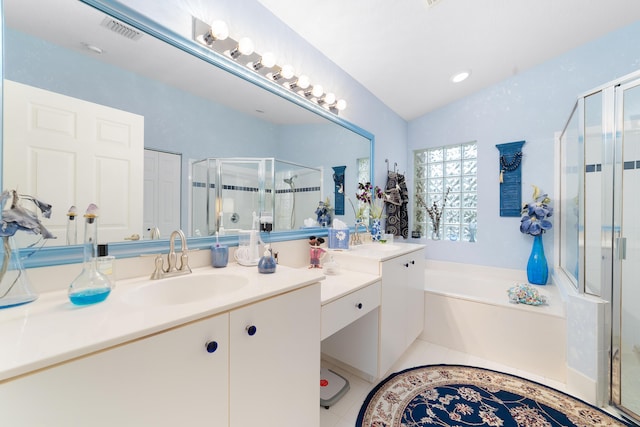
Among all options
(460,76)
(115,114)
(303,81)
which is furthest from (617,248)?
(115,114)

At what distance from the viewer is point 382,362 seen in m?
1.71

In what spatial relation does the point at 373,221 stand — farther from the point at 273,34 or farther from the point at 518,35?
the point at 518,35

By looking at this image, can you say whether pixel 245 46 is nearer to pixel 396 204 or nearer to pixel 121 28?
pixel 121 28

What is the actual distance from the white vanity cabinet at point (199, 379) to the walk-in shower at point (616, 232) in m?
1.78

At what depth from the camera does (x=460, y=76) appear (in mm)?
2600

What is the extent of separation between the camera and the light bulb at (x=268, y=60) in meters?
1.52

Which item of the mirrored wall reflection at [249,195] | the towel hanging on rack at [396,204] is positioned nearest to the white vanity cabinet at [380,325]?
the mirrored wall reflection at [249,195]

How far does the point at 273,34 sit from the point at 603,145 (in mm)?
2184

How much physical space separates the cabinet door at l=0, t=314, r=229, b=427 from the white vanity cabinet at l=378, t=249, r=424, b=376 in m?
1.17

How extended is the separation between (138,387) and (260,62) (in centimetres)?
159

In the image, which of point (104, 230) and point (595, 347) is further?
point (595, 347)

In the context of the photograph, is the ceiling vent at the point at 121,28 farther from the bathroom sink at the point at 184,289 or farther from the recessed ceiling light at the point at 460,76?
the recessed ceiling light at the point at 460,76

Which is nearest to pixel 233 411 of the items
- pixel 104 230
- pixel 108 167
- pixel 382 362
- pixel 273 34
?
pixel 104 230

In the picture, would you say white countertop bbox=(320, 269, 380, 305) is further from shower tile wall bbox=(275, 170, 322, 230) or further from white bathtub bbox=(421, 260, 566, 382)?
white bathtub bbox=(421, 260, 566, 382)
